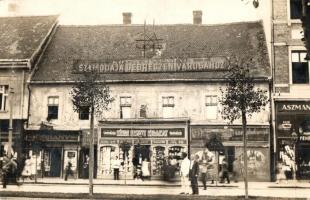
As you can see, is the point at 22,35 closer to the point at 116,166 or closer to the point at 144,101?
the point at 144,101

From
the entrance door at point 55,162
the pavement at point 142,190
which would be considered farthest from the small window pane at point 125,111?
the entrance door at point 55,162

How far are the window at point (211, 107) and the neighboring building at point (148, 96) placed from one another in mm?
47

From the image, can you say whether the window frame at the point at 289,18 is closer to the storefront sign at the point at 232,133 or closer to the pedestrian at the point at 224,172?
the storefront sign at the point at 232,133

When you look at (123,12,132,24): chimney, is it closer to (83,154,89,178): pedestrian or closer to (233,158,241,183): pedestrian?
(83,154,89,178): pedestrian

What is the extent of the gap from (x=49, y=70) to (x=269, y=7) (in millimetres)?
10822

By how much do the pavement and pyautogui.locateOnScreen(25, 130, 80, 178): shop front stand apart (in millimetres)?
881

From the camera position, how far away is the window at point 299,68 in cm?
1853

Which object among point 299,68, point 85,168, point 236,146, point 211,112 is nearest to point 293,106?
point 299,68

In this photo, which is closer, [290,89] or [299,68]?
[290,89]

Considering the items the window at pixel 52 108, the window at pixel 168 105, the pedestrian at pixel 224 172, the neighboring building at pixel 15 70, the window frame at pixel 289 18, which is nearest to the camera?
the pedestrian at pixel 224 172

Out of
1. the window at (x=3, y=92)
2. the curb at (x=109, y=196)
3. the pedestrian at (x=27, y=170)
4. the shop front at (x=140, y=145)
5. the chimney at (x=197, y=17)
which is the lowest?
the curb at (x=109, y=196)

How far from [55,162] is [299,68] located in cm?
1218

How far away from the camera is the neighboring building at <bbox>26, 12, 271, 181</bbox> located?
19391 millimetres

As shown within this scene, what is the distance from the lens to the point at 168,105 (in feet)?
66.9
